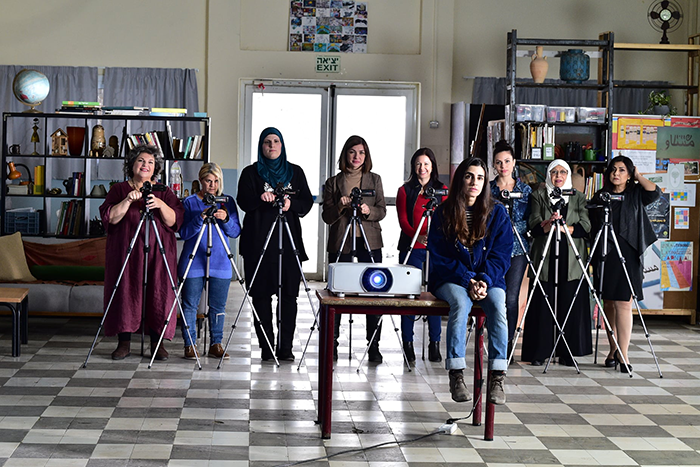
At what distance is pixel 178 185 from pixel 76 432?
3.67 meters

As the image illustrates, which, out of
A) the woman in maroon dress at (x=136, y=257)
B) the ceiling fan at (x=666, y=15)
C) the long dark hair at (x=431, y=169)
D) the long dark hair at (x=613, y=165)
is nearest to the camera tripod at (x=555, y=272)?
the long dark hair at (x=613, y=165)

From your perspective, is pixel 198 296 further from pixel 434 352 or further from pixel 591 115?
pixel 591 115

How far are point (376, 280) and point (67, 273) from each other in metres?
4.23

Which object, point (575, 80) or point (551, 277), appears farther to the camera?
point (575, 80)

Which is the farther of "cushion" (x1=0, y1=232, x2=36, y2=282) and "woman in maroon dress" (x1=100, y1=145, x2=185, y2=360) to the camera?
"cushion" (x1=0, y1=232, x2=36, y2=282)

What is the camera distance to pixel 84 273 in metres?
7.12

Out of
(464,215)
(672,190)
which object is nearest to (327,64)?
(672,190)

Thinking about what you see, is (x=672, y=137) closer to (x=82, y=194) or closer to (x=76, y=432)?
(x=82, y=194)

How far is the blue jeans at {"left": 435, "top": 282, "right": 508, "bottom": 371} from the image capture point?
3.76 m

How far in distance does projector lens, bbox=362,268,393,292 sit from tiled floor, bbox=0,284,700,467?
695mm

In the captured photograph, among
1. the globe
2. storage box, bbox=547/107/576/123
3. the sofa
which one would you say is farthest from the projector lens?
the globe

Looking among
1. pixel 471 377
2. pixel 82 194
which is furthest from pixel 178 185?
pixel 471 377

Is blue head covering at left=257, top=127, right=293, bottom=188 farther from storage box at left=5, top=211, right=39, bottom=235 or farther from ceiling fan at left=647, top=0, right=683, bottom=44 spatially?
ceiling fan at left=647, top=0, right=683, bottom=44

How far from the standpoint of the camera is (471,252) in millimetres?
4047
